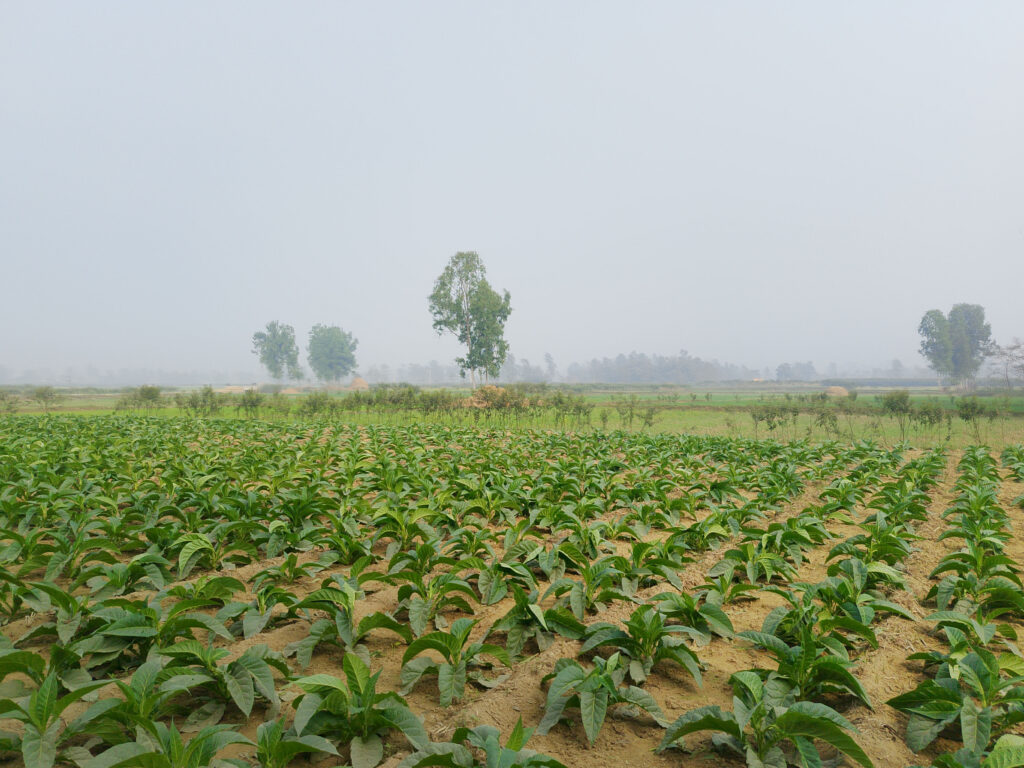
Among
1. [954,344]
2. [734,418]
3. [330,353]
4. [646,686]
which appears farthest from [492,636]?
[330,353]

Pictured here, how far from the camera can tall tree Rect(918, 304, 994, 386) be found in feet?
200

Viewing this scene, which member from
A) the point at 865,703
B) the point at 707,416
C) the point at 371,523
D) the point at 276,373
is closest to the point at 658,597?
the point at 865,703

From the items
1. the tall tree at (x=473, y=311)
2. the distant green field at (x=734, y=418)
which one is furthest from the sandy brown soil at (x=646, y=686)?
the tall tree at (x=473, y=311)

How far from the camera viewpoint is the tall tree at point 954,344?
200ft

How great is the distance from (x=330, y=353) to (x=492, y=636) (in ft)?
368

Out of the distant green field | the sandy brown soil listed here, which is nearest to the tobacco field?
the sandy brown soil

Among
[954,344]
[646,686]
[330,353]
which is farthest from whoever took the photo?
[330,353]

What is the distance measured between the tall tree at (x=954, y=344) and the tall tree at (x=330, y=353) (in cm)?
10005

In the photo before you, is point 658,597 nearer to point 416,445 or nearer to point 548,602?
point 548,602

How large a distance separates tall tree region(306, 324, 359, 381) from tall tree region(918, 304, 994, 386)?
100 meters

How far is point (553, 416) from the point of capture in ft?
92.6

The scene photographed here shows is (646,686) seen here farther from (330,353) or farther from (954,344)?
(330,353)

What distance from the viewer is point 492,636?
3.48 metres

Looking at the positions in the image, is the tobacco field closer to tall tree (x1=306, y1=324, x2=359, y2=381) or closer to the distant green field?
the distant green field
